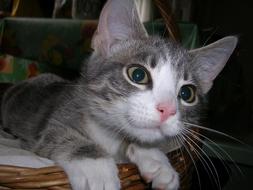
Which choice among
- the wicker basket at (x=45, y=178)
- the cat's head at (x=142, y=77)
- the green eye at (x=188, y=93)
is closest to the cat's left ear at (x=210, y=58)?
the cat's head at (x=142, y=77)

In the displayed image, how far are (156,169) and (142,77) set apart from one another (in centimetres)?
24

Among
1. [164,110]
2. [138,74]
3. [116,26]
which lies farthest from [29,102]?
[164,110]

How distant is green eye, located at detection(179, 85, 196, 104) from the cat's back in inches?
17.8

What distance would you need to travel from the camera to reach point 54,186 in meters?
0.76

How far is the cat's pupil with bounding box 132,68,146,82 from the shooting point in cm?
92

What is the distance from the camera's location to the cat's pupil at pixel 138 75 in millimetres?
918

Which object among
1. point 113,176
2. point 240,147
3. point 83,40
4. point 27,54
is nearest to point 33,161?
point 113,176

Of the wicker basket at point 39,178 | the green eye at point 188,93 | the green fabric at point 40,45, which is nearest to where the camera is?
the wicker basket at point 39,178

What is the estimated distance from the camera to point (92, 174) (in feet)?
2.61

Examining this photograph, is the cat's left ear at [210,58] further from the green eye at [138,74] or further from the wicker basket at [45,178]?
the wicker basket at [45,178]

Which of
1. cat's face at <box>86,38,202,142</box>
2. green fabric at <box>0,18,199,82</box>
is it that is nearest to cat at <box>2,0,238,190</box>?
cat's face at <box>86,38,202,142</box>

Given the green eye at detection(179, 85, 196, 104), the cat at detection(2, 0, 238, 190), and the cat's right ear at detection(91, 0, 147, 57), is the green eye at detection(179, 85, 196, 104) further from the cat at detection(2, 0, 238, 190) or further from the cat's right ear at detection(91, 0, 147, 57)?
the cat's right ear at detection(91, 0, 147, 57)

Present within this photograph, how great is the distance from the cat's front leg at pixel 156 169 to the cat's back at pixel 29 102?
15.7 inches

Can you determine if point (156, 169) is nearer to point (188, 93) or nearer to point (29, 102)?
point (188, 93)
